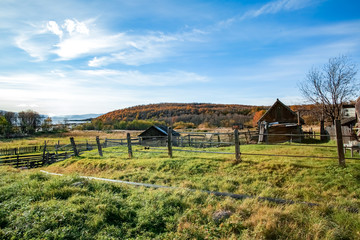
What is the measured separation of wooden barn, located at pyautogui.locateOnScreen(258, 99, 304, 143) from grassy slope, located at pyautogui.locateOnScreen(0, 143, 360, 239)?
1599 centimetres

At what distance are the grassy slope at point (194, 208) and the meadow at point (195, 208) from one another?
0.02 meters

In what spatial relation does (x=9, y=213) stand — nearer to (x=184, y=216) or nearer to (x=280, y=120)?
(x=184, y=216)

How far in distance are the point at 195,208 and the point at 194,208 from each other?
31mm

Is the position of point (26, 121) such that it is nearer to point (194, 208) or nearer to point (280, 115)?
point (280, 115)

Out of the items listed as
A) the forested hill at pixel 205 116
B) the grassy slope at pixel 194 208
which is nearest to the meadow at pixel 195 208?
the grassy slope at pixel 194 208

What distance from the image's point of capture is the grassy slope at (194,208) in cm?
398

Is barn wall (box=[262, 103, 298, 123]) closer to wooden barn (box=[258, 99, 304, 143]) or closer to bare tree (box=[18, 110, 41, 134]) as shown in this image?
wooden barn (box=[258, 99, 304, 143])

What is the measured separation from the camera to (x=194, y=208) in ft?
16.4

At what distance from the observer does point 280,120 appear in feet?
84.4

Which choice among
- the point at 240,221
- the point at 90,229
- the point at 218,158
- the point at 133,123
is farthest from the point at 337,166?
the point at 133,123

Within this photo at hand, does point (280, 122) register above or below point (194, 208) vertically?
above

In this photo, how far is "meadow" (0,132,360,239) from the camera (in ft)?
13.0

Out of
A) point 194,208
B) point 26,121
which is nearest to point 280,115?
point 194,208

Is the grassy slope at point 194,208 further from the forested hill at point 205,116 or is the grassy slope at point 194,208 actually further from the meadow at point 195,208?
the forested hill at point 205,116
